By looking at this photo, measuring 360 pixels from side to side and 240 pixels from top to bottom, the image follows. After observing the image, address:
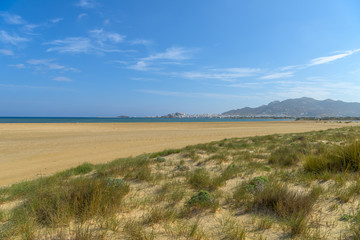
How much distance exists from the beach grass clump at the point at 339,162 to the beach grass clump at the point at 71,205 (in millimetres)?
5498

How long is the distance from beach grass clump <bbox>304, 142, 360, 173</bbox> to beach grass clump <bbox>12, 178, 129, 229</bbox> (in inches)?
216

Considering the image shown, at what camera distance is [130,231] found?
288 centimetres

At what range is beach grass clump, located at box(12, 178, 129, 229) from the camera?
3.21 metres

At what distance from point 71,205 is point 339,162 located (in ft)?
23.2

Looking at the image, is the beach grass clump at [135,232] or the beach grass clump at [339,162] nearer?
the beach grass clump at [135,232]

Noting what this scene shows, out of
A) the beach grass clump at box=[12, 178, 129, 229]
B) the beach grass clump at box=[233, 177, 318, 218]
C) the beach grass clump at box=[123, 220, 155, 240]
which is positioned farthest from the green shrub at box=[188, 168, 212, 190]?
the beach grass clump at box=[123, 220, 155, 240]

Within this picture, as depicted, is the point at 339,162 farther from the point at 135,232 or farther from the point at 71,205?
the point at 71,205

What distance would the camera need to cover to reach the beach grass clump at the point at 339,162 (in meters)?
5.44

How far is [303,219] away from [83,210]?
362 centimetres

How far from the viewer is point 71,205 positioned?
3543mm

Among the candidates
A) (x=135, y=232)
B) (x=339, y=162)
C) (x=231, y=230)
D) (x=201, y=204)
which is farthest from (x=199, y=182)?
(x=339, y=162)

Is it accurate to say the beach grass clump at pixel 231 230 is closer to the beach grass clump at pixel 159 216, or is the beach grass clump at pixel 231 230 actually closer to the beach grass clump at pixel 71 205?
the beach grass clump at pixel 159 216

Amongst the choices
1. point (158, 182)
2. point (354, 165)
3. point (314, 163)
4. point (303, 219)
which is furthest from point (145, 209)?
point (354, 165)

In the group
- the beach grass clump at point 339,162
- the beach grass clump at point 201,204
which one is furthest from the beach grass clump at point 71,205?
the beach grass clump at point 339,162
